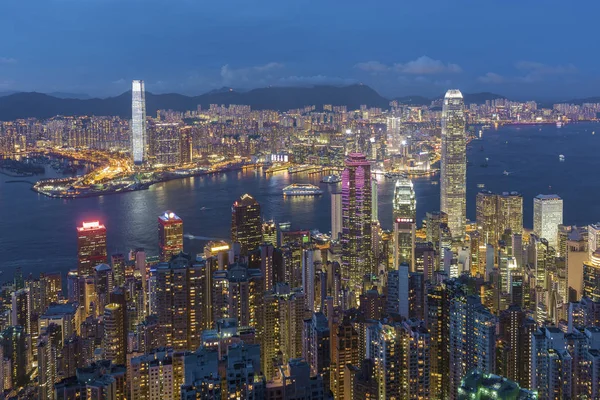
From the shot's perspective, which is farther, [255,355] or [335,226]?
[335,226]

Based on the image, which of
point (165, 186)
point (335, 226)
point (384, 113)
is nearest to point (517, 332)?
point (335, 226)

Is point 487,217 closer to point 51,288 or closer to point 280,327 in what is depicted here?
point 280,327

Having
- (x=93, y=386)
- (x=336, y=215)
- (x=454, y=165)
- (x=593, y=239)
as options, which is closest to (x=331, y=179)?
(x=454, y=165)

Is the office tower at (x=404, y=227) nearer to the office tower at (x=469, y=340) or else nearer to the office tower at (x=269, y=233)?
the office tower at (x=269, y=233)

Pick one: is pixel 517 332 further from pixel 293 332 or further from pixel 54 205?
pixel 54 205

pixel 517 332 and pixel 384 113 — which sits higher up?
pixel 384 113
